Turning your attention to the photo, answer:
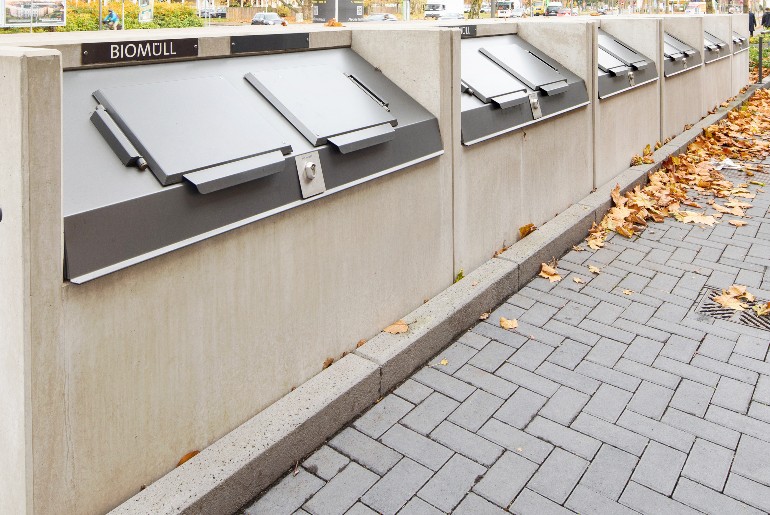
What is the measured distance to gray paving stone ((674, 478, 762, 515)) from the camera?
2584mm

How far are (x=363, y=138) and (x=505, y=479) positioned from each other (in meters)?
1.58

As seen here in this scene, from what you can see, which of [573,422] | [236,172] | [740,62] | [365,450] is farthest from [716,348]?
[740,62]

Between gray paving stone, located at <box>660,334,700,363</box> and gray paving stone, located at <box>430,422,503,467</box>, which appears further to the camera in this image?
gray paving stone, located at <box>660,334,700,363</box>

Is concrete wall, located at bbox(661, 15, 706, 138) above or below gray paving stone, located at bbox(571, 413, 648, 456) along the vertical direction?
above

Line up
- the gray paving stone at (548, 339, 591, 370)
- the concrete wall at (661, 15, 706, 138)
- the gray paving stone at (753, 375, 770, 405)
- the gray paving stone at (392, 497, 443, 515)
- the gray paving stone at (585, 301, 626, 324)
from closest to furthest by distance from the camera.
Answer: the gray paving stone at (392, 497, 443, 515)
the gray paving stone at (753, 375, 770, 405)
the gray paving stone at (548, 339, 591, 370)
the gray paving stone at (585, 301, 626, 324)
the concrete wall at (661, 15, 706, 138)

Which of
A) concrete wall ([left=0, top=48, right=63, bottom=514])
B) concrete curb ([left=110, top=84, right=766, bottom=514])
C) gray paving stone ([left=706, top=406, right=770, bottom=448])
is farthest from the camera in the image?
gray paving stone ([left=706, top=406, right=770, bottom=448])

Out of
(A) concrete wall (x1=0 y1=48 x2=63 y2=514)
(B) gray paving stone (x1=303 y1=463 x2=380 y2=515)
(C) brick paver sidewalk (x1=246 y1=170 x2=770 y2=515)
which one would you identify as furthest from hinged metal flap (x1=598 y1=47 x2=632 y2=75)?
(A) concrete wall (x1=0 y1=48 x2=63 y2=514)

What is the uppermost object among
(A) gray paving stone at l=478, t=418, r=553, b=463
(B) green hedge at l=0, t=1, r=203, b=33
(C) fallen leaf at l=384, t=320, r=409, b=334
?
(B) green hedge at l=0, t=1, r=203, b=33

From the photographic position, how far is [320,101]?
10.9ft

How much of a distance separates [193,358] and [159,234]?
0.50 meters

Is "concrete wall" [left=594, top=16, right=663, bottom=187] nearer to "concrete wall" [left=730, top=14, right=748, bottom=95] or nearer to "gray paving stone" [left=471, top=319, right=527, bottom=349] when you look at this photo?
"gray paving stone" [left=471, top=319, right=527, bottom=349]

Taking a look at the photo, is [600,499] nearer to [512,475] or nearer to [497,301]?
[512,475]

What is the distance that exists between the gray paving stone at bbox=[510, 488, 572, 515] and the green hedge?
47.5 feet

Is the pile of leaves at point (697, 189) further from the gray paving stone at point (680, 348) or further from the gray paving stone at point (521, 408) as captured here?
the gray paving stone at point (521, 408)
